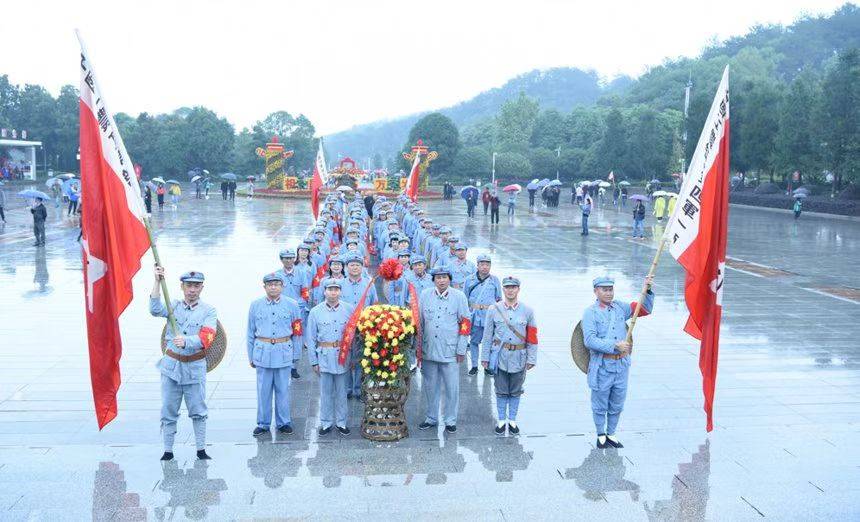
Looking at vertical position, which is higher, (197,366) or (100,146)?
(100,146)

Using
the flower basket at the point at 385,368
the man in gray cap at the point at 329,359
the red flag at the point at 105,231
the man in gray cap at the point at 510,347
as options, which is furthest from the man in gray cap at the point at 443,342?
the red flag at the point at 105,231

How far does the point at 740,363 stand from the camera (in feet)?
32.8

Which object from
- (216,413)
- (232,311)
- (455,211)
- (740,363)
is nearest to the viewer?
(216,413)

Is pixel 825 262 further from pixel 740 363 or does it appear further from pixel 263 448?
pixel 263 448

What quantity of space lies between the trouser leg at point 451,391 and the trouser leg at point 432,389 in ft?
0.26

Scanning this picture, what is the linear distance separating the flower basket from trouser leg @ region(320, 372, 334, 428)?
347mm

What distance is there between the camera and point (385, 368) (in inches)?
275

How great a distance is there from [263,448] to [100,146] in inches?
113

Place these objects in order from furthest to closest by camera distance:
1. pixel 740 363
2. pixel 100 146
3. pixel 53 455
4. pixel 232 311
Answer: pixel 232 311 < pixel 740 363 < pixel 53 455 < pixel 100 146

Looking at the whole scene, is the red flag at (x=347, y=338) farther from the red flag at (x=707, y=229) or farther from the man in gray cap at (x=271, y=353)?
the red flag at (x=707, y=229)

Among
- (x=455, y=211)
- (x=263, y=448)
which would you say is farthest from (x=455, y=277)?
(x=455, y=211)

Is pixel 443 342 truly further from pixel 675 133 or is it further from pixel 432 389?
pixel 675 133

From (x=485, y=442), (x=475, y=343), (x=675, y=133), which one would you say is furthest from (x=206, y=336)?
(x=675, y=133)

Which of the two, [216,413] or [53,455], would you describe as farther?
[216,413]
